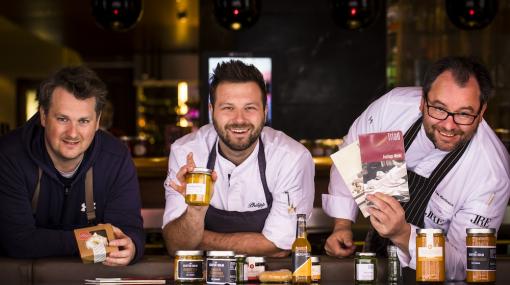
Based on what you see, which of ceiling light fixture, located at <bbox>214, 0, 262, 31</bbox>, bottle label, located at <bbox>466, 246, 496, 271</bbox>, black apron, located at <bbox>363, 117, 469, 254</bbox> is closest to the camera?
bottle label, located at <bbox>466, 246, 496, 271</bbox>

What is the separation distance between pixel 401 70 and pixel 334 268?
661 centimetres

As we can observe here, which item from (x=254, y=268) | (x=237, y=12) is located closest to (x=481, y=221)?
(x=254, y=268)

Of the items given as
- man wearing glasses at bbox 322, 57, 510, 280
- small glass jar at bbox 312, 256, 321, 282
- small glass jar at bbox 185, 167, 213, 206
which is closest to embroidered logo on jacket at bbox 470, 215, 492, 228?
man wearing glasses at bbox 322, 57, 510, 280

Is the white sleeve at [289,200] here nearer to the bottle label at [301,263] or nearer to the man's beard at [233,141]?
the man's beard at [233,141]

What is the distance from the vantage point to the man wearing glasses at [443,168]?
3348 millimetres

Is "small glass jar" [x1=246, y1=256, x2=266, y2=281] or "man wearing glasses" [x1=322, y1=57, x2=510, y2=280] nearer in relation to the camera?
"small glass jar" [x1=246, y1=256, x2=266, y2=281]

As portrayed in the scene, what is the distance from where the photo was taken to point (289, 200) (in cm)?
391

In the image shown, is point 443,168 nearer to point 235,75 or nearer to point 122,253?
point 235,75

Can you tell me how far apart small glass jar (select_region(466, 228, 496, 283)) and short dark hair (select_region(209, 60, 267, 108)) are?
1.10 meters

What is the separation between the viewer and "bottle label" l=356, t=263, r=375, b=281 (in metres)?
3.09

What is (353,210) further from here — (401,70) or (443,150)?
(401,70)

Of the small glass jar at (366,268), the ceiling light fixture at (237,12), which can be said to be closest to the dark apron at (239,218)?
the small glass jar at (366,268)

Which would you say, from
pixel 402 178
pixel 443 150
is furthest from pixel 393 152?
pixel 443 150

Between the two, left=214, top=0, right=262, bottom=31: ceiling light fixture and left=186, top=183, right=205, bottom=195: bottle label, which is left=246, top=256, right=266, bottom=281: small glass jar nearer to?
left=186, top=183, right=205, bottom=195: bottle label
